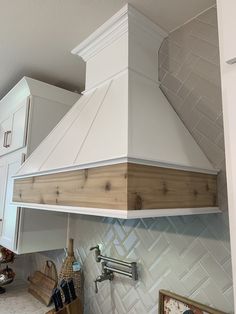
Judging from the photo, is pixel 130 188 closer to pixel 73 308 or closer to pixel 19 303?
pixel 73 308

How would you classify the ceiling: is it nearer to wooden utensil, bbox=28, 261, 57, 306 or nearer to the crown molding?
the crown molding

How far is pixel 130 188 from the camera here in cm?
77

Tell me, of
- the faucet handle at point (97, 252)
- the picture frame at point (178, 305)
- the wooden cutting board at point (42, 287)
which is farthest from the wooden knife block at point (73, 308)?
the picture frame at point (178, 305)

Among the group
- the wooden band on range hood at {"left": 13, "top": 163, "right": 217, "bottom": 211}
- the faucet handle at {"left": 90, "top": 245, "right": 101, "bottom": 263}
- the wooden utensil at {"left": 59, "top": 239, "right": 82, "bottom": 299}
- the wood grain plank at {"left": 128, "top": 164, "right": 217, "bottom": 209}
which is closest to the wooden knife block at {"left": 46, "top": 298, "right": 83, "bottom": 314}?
the wooden utensil at {"left": 59, "top": 239, "right": 82, "bottom": 299}

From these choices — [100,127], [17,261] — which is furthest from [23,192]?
[17,261]

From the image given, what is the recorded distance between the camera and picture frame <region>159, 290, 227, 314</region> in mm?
996

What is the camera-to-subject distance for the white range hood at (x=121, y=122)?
0.89m

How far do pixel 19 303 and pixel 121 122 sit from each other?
171 centimetres

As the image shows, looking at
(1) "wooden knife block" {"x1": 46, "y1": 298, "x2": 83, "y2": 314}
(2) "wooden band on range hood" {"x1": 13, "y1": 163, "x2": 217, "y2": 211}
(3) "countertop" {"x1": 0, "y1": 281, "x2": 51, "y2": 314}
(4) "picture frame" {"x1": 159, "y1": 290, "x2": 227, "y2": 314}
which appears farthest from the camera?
(3) "countertop" {"x1": 0, "y1": 281, "x2": 51, "y2": 314}

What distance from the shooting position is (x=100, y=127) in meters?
1.02

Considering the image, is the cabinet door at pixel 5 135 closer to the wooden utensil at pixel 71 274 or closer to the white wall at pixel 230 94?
the wooden utensil at pixel 71 274

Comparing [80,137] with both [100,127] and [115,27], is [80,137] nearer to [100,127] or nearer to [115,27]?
[100,127]

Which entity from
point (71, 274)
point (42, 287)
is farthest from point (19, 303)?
point (71, 274)

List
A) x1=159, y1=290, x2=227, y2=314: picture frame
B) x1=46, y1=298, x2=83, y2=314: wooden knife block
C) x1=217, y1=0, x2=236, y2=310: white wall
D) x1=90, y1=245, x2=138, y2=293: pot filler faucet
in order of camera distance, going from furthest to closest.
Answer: x1=46, y1=298, x2=83, y2=314: wooden knife block < x1=90, y1=245, x2=138, y2=293: pot filler faucet < x1=159, y1=290, x2=227, y2=314: picture frame < x1=217, y1=0, x2=236, y2=310: white wall
